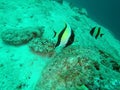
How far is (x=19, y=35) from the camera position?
7.58 metres

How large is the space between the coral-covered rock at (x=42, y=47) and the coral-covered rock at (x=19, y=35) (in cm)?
38

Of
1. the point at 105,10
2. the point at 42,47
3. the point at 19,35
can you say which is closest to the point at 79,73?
the point at 42,47

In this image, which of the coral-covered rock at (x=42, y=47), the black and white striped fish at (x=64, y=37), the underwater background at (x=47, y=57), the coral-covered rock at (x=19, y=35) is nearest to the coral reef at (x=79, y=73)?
the underwater background at (x=47, y=57)

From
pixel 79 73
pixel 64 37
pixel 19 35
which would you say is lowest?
pixel 19 35

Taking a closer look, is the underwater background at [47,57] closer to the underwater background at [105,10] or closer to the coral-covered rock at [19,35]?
the coral-covered rock at [19,35]

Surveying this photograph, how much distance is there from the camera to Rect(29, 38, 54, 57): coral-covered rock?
702 centimetres

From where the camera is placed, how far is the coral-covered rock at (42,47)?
702 cm

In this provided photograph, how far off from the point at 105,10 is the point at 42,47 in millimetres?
48776

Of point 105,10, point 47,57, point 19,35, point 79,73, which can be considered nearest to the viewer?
point 79,73

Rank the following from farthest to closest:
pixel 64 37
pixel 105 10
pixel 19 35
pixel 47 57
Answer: pixel 105 10, pixel 19 35, pixel 47 57, pixel 64 37

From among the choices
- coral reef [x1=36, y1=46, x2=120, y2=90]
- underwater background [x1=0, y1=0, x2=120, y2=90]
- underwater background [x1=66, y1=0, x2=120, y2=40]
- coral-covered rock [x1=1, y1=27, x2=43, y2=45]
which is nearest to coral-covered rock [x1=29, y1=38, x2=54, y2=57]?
underwater background [x1=0, y1=0, x2=120, y2=90]

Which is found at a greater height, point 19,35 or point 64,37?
point 64,37

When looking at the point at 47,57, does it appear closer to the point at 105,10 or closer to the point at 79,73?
the point at 79,73

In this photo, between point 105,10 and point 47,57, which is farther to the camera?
point 105,10
